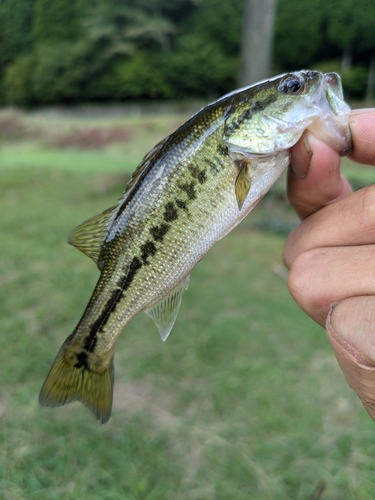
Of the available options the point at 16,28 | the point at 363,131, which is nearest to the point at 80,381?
the point at 363,131

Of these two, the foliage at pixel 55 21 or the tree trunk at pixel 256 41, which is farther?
the foliage at pixel 55 21

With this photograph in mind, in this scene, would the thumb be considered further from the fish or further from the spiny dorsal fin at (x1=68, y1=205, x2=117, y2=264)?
the spiny dorsal fin at (x1=68, y1=205, x2=117, y2=264)

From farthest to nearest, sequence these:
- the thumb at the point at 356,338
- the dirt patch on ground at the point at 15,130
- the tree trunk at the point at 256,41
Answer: the dirt patch on ground at the point at 15,130 < the tree trunk at the point at 256,41 < the thumb at the point at 356,338

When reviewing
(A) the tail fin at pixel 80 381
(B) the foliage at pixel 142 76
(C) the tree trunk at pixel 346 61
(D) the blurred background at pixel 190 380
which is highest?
(A) the tail fin at pixel 80 381

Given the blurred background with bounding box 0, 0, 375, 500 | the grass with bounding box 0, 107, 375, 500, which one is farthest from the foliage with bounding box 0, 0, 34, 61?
the grass with bounding box 0, 107, 375, 500

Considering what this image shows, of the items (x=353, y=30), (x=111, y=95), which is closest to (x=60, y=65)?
(x=111, y=95)

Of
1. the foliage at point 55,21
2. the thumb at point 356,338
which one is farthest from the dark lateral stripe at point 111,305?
the foliage at point 55,21

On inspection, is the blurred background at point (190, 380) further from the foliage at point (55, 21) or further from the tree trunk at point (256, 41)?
the foliage at point (55, 21)

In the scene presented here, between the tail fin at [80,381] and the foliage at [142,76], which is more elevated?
the tail fin at [80,381]
